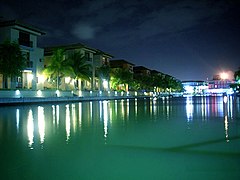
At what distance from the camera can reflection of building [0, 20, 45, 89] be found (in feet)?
124

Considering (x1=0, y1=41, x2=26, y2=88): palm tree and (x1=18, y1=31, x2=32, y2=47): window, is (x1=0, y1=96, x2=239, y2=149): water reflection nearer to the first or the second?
(x1=0, y1=41, x2=26, y2=88): palm tree

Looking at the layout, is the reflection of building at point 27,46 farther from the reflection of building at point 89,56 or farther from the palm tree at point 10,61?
the reflection of building at point 89,56

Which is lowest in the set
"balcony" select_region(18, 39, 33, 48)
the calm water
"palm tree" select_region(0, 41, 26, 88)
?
the calm water

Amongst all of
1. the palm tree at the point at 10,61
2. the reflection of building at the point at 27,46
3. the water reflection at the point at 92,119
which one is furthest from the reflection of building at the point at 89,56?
the water reflection at the point at 92,119

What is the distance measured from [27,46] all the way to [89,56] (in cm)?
2070

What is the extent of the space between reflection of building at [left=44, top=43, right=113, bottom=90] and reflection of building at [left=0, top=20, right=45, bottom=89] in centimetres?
1190

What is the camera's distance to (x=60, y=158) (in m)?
5.90

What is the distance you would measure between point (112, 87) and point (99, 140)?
194 feet

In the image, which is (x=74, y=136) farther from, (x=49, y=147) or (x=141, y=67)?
(x=141, y=67)

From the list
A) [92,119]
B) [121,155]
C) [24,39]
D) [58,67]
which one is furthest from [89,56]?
[121,155]

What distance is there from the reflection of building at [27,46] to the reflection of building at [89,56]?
11.9 meters

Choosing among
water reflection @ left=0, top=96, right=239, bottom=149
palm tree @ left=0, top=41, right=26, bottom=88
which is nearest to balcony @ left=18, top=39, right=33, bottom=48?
palm tree @ left=0, top=41, right=26, bottom=88

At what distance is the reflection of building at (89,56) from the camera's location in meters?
55.6

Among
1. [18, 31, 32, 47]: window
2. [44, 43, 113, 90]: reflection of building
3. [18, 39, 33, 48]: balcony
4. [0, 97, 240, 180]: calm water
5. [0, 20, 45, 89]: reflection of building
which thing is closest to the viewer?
[0, 97, 240, 180]: calm water
